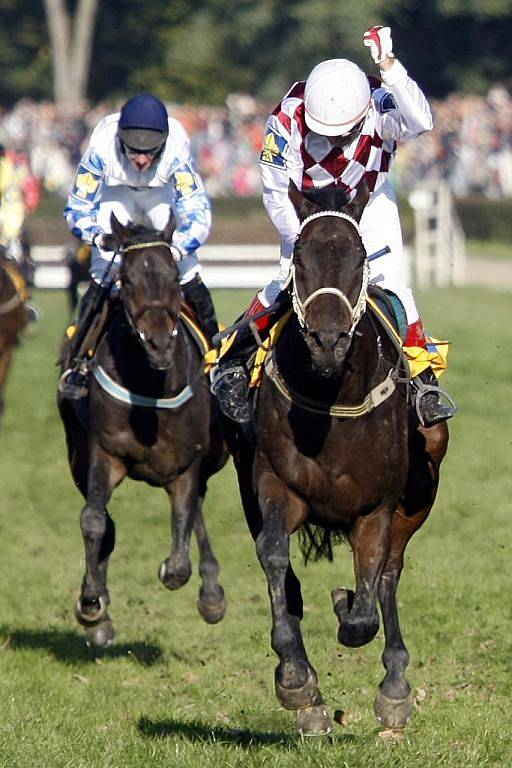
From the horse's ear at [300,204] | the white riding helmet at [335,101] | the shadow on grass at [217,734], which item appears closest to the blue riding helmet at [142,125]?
the white riding helmet at [335,101]

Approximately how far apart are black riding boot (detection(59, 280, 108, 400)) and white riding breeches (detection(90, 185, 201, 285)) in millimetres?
164

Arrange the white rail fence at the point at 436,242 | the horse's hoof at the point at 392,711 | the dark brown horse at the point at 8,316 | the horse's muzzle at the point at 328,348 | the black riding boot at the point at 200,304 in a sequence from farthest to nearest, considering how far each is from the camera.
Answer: the white rail fence at the point at 436,242 < the dark brown horse at the point at 8,316 < the black riding boot at the point at 200,304 < the horse's hoof at the point at 392,711 < the horse's muzzle at the point at 328,348

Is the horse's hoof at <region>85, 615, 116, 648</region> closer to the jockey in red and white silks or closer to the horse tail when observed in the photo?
the horse tail

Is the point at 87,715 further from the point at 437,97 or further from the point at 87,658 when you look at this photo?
the point at 437,97

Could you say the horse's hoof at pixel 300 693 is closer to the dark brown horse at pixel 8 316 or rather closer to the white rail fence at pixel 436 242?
the dark brown horse at pixel 8 316

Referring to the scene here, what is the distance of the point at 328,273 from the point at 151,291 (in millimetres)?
1898

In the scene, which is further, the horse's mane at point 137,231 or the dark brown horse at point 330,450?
the horse's mane at point 137,231

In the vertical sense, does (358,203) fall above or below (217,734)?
above

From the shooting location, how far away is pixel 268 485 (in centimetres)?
579

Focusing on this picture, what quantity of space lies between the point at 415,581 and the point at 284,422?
3.38 meters

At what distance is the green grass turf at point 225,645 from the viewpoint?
5.84 m

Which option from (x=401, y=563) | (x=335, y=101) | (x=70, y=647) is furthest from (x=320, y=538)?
(x=70, y=647)

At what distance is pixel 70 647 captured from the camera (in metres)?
7.94

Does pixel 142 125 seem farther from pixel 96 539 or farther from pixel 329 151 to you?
pixel 96 539
